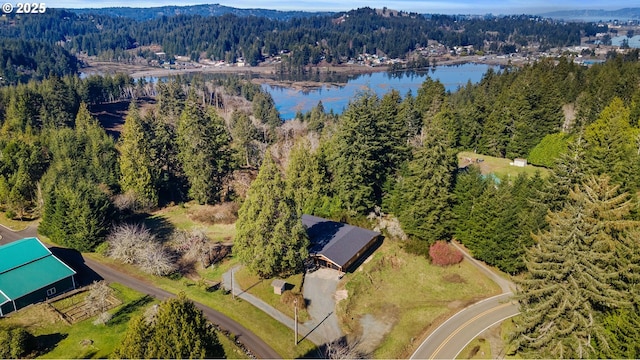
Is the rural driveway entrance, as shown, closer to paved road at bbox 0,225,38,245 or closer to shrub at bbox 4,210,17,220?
paved road at bbox 0,225,38,245

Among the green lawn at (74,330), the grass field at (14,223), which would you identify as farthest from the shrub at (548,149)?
the grass field at (14,223)

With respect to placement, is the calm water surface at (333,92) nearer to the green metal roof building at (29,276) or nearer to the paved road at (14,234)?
the paved road at (14,234)

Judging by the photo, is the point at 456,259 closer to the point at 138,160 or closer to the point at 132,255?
the point at 132,255

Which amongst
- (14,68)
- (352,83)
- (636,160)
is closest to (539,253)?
(636,160)

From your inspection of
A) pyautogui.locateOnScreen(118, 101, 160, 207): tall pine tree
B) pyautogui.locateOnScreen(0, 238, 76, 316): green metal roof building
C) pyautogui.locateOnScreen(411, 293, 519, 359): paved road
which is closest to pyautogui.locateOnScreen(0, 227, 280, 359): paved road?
pyautogui.locateOnScreen(0, 238, 76, 316): green metal roof building

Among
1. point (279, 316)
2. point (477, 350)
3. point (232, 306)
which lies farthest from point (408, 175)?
point (232, 306)

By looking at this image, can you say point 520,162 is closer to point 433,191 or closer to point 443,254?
point 433,191
